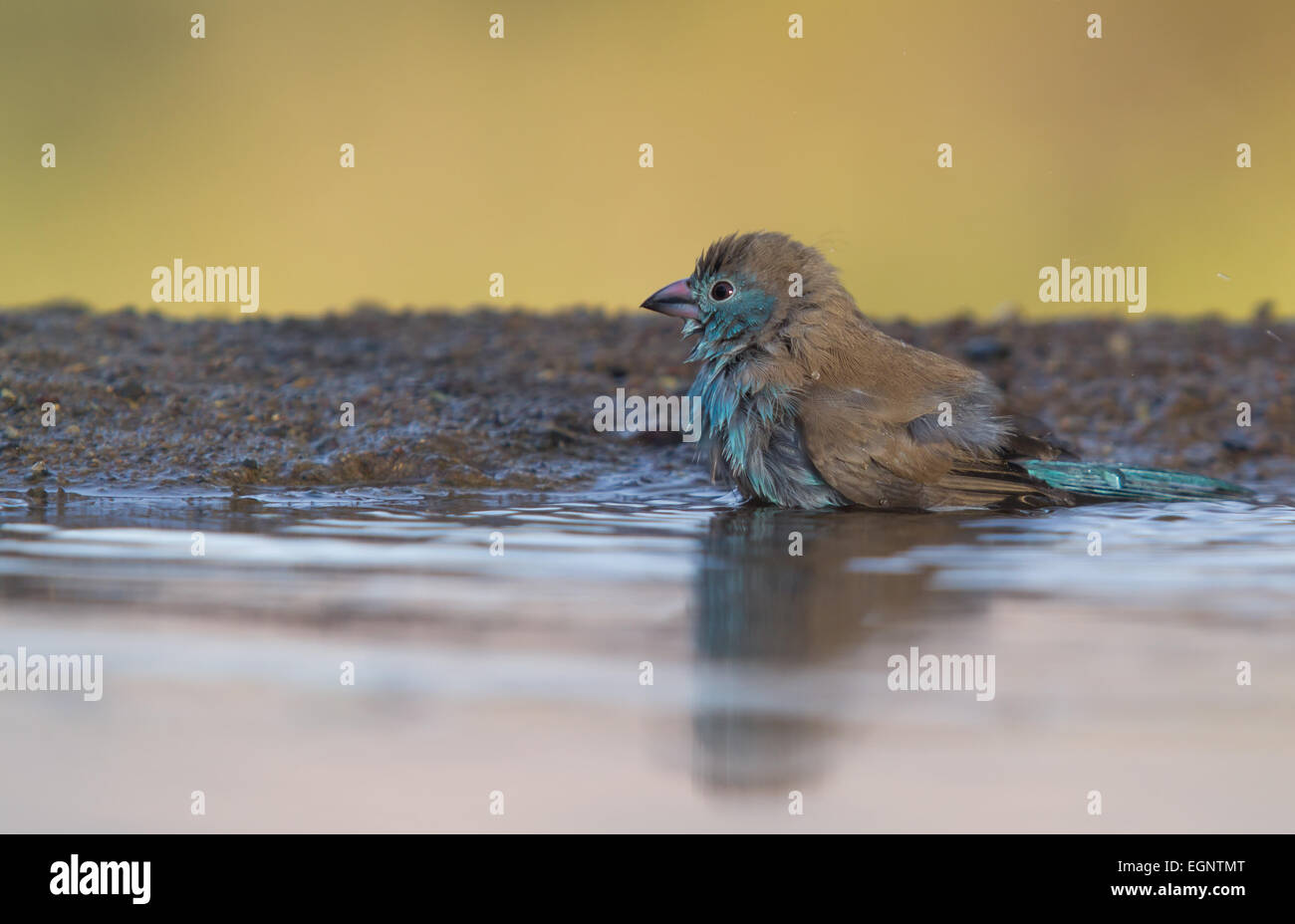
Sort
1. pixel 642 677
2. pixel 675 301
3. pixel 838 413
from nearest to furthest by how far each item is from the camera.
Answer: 1. pixel 642 677
2. pixel 838 413
3. pixel 675 301

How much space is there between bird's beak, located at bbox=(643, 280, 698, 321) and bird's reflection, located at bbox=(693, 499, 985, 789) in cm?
102

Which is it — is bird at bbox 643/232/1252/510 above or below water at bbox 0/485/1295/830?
above

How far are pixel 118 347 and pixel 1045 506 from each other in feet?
14.1

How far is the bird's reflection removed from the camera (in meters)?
2.41

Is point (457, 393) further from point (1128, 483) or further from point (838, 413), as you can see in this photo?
point (1128, 483)

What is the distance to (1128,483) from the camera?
5582mm

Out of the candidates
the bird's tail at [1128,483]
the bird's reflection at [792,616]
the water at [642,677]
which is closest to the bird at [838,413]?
the bird's tail at [1128,483]

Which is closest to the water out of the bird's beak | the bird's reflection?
the bird's reflection

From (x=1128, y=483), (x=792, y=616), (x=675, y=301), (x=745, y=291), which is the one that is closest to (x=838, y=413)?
(x=745, y=291)

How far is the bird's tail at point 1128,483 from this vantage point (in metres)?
5.54

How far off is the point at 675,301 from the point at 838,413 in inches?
39.1

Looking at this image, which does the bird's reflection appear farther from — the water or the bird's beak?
the bird's beak

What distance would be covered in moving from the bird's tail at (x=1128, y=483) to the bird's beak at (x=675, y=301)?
4.74ft

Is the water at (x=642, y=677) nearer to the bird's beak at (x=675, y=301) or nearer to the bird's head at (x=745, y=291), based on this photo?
the bird's head at (x=745, y=291)
